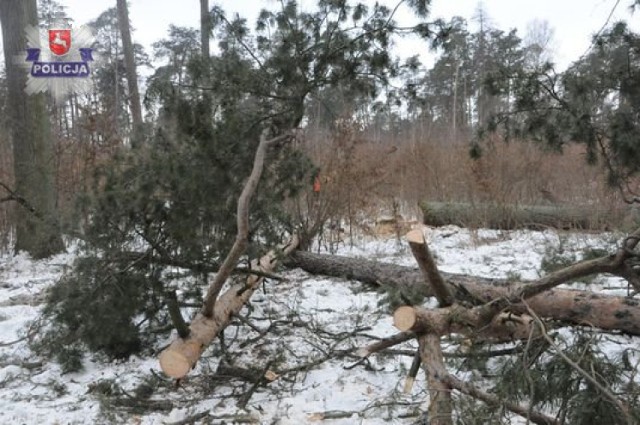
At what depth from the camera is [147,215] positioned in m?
3.55

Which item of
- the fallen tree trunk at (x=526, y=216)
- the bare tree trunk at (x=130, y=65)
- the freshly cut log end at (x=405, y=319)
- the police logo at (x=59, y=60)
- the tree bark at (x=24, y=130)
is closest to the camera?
the freshly cut log end at (x=405, y=319)

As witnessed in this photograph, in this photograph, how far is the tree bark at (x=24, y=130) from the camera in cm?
661

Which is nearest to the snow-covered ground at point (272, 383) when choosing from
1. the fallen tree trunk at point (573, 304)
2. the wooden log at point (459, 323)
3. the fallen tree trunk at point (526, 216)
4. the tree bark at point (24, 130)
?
the wooden log at point (459, 323)

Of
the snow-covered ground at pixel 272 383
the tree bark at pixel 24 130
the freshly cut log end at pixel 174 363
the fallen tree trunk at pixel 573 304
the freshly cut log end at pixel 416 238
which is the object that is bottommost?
the snow-covered ground at pixel 272 383

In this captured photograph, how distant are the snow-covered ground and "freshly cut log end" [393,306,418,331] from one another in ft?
1.61

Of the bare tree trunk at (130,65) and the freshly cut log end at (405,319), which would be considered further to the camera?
the bare tree trunk at (130,65)

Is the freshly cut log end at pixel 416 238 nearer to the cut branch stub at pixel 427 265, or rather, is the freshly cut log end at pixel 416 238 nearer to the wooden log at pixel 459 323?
the cut branch stub at pixel 427 265

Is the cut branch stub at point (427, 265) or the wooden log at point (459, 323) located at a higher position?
the cut branch stub at point (427, 265)

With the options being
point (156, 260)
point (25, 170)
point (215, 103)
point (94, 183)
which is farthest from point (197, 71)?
point (25, 170)

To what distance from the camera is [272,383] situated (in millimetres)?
2965

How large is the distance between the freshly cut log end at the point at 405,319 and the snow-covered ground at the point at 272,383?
49 cm

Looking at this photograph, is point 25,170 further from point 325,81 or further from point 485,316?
point 485,316

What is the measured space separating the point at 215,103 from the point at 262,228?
114 centimetres

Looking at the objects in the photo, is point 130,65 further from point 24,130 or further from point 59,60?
point 24,130
